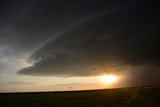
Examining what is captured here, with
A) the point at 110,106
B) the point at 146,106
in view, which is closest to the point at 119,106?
the point at 110,106

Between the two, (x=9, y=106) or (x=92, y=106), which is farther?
(x=9, y=106)

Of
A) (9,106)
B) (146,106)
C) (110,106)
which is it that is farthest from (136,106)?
(9,106)

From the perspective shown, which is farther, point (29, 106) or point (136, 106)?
point (29, 106)

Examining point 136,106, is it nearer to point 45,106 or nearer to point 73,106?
point 73,106

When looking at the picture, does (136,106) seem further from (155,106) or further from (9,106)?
(9,106)

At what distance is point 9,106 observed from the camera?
3484cm

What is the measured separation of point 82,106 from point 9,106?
1150 centimetres

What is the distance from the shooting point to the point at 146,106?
30.9m

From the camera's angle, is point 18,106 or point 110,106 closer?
point 110,106

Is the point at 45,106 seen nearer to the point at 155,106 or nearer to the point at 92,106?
the point at 92,106

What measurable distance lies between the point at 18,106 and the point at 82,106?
388 inches

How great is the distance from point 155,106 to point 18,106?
64.2 ft

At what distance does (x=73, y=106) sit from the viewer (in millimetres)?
31828

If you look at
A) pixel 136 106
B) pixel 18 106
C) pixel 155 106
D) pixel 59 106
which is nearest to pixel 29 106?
pixel 18 106
